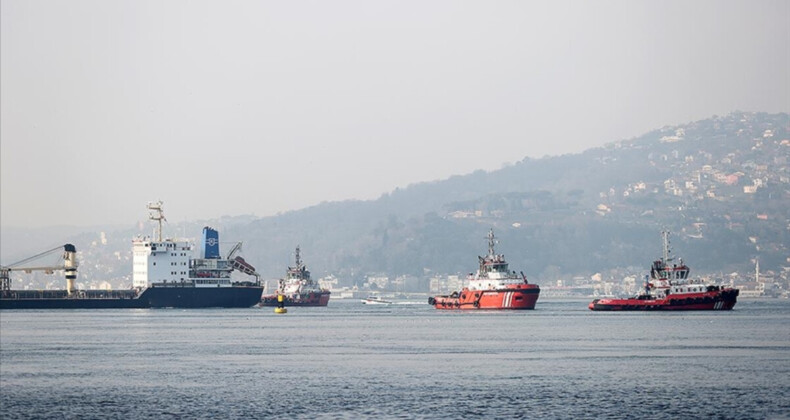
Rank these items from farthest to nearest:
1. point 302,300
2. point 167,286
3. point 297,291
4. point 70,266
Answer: point 302,300 → point 297,291 → point 70,266 → point 167,286

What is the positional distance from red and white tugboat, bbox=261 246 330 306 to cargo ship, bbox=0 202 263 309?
1127 cm

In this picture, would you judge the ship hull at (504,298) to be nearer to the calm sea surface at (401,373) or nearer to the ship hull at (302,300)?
the calm sea surface at (401,373)

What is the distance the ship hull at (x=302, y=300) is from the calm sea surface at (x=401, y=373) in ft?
265

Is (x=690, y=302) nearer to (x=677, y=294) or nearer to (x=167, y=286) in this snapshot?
(x=677, y=294)

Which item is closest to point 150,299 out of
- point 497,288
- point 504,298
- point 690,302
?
point 497,288

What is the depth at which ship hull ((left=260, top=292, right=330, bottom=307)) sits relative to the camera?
19100cm

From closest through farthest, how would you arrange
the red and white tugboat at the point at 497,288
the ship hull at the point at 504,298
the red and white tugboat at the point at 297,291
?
the red and white tugboat at the point at 497,288, the ship hull at the point at 504,298, the red and white tugboat at the point at 297,291

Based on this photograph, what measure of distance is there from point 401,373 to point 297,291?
5026 inches

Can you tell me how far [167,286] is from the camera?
555 ft

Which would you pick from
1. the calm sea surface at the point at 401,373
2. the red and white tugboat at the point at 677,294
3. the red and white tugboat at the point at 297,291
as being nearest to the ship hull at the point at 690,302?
the red and white tugboat at the point at 677,294

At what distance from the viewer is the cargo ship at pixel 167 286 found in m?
169

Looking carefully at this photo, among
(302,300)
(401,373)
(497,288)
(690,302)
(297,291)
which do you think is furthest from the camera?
(302,300)

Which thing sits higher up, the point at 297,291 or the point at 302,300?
the point at 297,291

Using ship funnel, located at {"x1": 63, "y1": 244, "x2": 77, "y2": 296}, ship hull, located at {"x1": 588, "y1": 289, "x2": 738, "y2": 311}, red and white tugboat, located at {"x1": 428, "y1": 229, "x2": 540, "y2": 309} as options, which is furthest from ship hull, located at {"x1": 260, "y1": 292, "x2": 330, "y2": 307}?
ship hull, located at {"x1": 588, "y1": 289, "x2": 738, "y2": 311}
